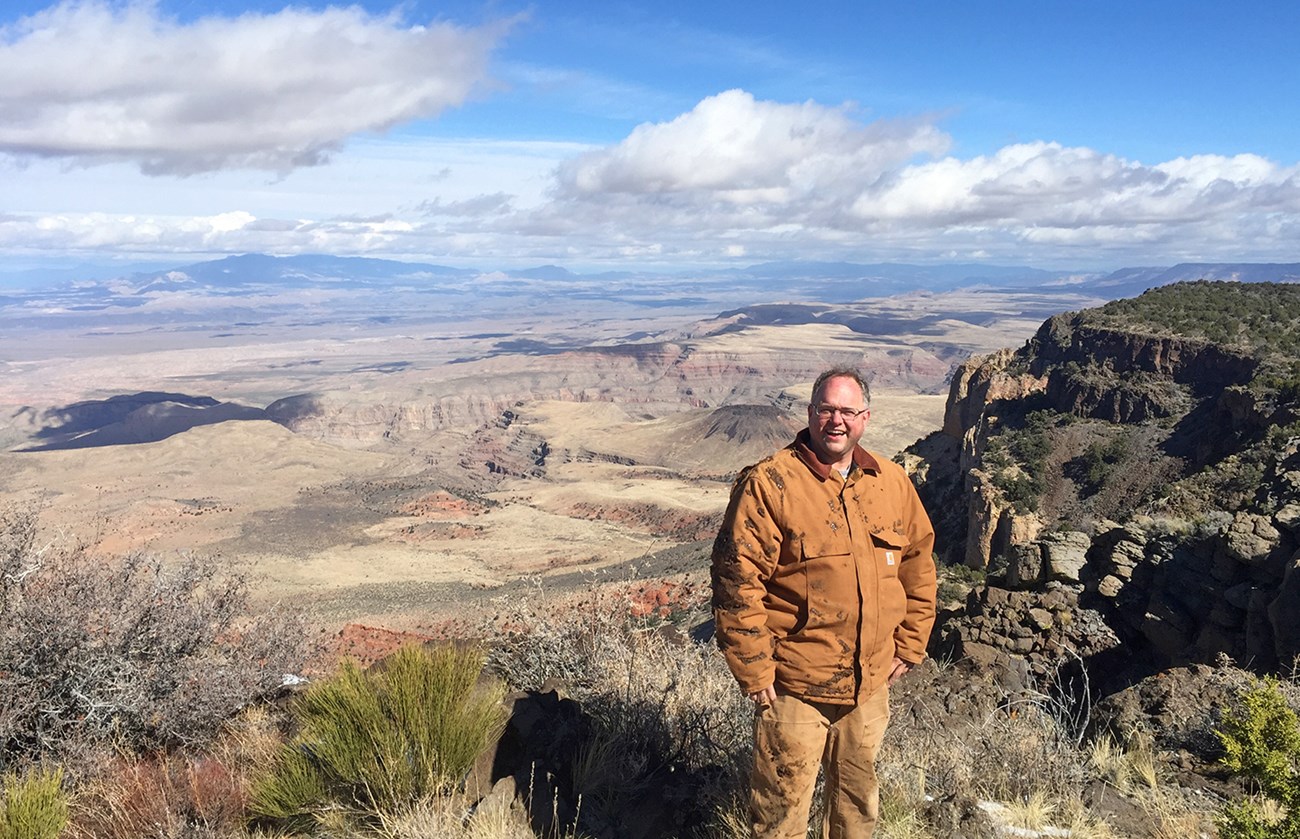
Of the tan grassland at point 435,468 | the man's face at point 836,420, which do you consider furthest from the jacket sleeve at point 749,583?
the tan grassland at point 435,468

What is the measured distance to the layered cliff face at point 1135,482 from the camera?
654 cm

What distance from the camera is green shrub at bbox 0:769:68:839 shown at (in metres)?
2.99

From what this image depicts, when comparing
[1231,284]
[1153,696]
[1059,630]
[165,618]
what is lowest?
[1059,630]

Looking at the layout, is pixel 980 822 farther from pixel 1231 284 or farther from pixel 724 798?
pixel 1231 284

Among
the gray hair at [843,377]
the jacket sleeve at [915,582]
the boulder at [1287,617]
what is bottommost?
the boulder at [1287,617]

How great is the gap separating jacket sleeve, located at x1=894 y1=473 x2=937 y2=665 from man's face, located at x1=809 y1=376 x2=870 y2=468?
0.38m

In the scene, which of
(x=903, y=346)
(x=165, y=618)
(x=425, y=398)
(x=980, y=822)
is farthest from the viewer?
(x=903, y=346)

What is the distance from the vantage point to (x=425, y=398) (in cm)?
10100

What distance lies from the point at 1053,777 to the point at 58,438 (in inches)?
4574

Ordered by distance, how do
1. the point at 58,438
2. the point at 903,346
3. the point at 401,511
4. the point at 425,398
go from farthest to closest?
1. the point at 903,346
2. the point at 425,398
3. the point at 58,438
4. the point at 401,511

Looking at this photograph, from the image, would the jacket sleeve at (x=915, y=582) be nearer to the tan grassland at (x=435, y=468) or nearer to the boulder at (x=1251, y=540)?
the boulder at (x=1251, y=540)

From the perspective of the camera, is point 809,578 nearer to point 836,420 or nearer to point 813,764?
point 836,420

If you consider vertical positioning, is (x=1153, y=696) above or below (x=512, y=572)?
above

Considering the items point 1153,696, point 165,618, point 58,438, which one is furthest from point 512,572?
point 58,438
